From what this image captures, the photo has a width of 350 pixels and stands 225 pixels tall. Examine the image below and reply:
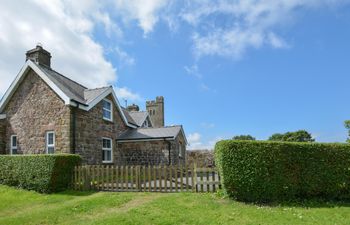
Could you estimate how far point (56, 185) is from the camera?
14.0 m

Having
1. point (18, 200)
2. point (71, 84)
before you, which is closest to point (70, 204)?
point (18, 200)

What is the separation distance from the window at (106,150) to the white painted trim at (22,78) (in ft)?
15.1

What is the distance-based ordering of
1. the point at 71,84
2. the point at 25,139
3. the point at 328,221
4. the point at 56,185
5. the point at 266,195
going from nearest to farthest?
the point at 328,221
the point at 266,195
the point at 56,185
the point at 25,139
the point at 71,84

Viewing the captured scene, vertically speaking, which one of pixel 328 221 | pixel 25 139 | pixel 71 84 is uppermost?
pixel 71 84

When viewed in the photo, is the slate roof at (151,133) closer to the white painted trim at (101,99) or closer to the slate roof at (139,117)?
the white painted trim at (101,99)

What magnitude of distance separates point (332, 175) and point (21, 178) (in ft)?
44.9

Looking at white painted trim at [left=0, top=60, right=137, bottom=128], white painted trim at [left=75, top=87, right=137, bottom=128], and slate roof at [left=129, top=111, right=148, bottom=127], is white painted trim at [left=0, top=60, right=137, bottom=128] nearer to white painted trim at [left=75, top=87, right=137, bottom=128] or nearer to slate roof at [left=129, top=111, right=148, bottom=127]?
white painted trim at [left=75, top=87, right=137, bottom=128]

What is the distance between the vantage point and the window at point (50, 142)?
17672mm

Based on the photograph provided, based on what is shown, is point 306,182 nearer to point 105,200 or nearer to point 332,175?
point 332,175

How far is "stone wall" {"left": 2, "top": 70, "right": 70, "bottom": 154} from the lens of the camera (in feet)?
56.5

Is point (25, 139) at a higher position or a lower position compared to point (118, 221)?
higher

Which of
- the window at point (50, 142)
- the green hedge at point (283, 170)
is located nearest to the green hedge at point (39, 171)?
the window at point (50, 142)

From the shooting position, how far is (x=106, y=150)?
68.3ft

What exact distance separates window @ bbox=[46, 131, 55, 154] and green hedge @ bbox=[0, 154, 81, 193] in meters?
2.68
